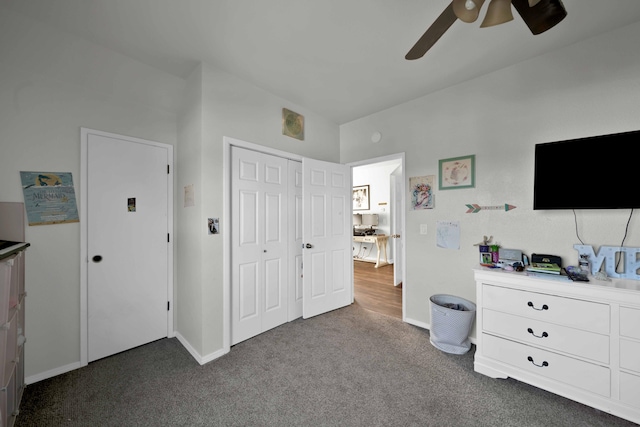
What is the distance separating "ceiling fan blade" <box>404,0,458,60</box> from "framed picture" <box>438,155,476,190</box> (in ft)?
4.52

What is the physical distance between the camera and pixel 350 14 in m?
1.72

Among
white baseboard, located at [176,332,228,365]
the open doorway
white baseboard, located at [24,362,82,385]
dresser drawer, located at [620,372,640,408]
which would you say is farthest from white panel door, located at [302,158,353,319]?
dresser drawer, located at [620,372,640,408]

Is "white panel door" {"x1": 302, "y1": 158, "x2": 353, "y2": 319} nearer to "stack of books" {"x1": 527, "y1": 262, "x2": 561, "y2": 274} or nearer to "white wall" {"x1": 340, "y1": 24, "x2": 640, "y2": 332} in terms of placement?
"white wall" {"x1": 340, "y1": 24, "x2": 640, "y2": 332}

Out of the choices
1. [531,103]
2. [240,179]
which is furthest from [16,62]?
[531,103]

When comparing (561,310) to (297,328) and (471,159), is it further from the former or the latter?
(297,328)

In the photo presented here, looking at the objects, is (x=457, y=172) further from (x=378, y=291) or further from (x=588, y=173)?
(x=378, y=291)

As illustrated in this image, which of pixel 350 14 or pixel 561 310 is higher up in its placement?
pixel 350 14

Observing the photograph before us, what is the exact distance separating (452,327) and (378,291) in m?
1.83

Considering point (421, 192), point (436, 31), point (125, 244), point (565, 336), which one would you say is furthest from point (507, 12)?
point (125, 244)

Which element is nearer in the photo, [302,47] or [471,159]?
[302,47]

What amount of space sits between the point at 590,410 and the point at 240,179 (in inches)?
127

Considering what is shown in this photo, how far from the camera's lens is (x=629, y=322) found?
59.2 inches

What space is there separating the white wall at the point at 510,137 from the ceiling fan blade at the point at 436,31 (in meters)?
1.34

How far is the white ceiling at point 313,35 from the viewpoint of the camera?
166cm
